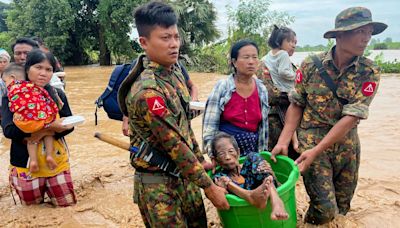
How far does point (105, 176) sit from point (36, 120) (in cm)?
156

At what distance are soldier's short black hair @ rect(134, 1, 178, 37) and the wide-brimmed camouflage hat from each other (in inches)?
50.3

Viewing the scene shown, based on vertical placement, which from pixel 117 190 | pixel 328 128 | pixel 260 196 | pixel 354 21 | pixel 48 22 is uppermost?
pixel 48 22

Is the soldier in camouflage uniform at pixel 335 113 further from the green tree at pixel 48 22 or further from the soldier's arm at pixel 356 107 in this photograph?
the green tree at pixel 48 22

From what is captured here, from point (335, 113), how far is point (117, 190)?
8.42 feet

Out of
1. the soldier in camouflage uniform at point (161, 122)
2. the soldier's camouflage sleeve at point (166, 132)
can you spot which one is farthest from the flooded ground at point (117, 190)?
the soldier's camouflage sleeve at point (166, 132)

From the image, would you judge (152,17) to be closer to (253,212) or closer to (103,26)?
(253,212)

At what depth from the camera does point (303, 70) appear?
2.90 m

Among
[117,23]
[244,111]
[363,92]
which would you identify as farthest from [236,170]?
[117,23]

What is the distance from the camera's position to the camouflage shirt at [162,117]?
5.85 feet

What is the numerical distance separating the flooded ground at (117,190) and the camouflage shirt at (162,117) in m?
1.57

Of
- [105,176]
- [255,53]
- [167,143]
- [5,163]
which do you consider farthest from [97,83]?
[167,143]

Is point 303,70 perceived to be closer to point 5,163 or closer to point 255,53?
point 255,53

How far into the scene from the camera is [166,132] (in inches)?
71.3

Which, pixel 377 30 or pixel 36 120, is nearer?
pixel 377 30
